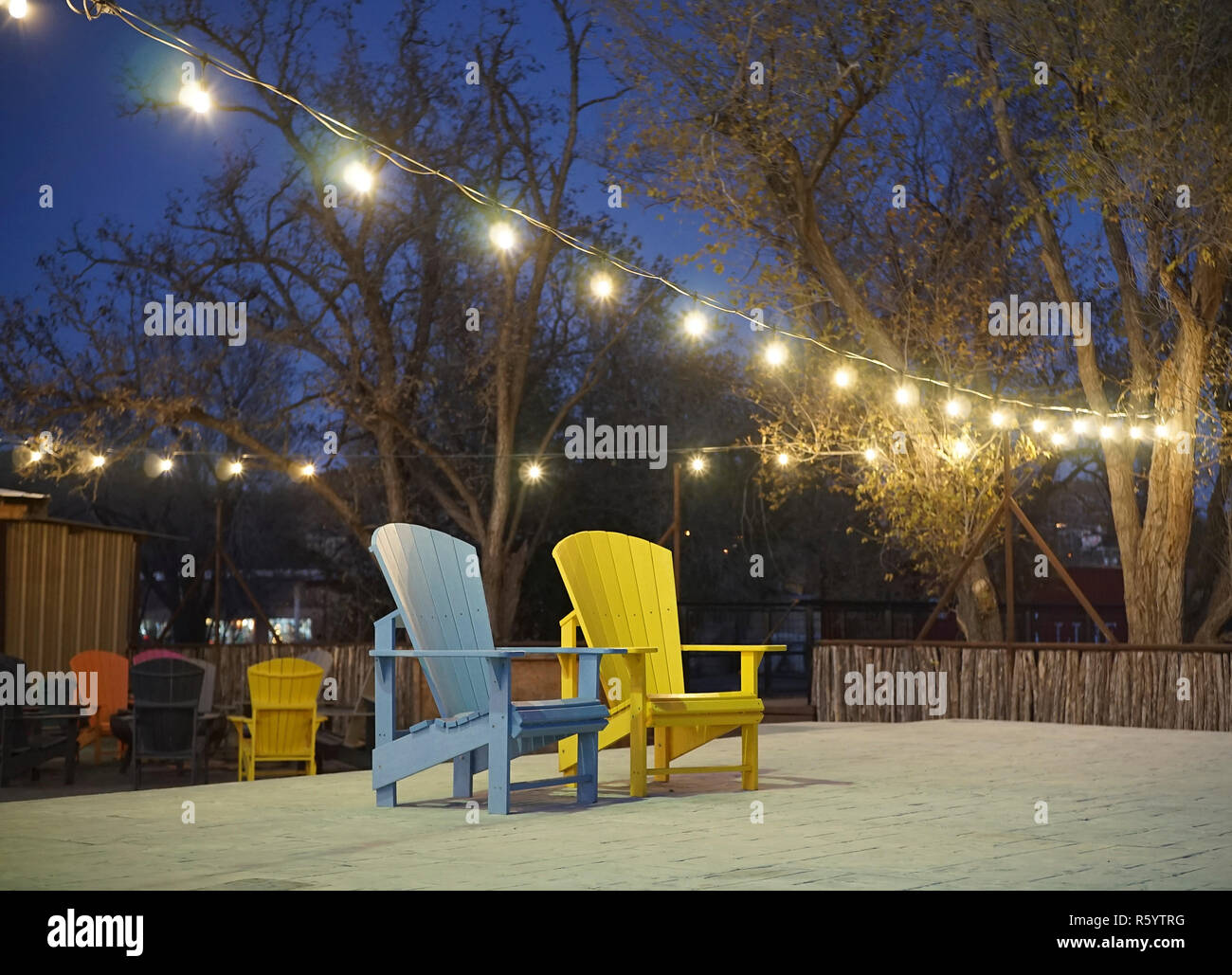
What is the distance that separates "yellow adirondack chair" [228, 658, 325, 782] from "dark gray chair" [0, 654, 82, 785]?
3.65 ft

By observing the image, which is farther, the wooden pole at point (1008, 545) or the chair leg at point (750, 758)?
the wooden pole at point (1008, 545)

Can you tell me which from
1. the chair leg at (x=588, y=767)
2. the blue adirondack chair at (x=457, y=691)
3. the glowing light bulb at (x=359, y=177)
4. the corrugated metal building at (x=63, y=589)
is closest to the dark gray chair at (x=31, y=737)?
the corrugated metal building at (x=63, y=589)

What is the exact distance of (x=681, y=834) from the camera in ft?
15.3

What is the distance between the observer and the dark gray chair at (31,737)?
871cm

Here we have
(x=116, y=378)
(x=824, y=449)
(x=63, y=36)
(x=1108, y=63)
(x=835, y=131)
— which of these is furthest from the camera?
(x=63, y=36)

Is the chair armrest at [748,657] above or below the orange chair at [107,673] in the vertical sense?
above

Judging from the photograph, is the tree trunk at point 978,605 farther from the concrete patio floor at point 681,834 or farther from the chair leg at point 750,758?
the chair leg at point 750,758

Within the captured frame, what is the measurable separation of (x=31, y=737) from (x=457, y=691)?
15.8 ft

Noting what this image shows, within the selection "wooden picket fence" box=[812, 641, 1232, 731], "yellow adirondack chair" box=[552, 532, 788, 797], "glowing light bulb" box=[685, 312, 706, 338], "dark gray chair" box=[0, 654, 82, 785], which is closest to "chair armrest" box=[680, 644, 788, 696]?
"yellow adirondack chair" box=[552, 532, 788, 797]

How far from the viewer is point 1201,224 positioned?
12273mm

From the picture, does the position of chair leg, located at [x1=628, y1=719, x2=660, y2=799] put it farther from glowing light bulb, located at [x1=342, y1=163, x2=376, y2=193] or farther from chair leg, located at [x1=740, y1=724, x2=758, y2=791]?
glowing light bulb, located at [x1=342, y1=163, x2=376, y2=193]
